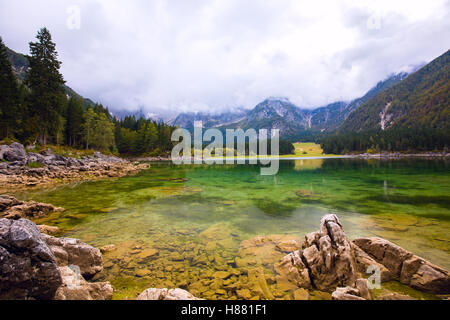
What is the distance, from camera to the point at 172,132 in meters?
126

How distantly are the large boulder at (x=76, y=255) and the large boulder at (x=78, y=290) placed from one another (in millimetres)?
1016

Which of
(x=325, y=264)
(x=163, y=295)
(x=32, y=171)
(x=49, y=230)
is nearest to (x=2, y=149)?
(x=32, y=171)

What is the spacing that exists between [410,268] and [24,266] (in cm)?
1244

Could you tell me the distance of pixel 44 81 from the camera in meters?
47.2

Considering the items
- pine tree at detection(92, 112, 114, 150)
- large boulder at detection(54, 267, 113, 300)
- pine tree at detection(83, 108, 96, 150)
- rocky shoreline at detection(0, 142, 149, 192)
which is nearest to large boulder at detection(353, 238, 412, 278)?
large boulder at detection(54, 267, 113, 300)

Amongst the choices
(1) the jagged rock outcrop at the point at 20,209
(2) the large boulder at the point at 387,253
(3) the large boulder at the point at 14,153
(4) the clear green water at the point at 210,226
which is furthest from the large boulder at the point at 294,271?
(3) the large boulder at the point at 14,153

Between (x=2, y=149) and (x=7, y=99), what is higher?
(x=7, y=99)

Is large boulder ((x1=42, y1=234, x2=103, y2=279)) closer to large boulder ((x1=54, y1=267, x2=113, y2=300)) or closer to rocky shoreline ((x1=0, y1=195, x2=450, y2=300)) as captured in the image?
rocky shoreline ((x1=0, y1=195, x2=450, y2=300))

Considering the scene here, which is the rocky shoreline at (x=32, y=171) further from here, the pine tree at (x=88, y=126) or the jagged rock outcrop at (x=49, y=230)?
the pine tree at (x=88, y=126)

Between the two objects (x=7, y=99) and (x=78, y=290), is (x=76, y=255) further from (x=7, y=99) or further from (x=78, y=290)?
(x=7, y=99)

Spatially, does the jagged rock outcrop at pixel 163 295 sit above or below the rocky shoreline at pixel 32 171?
below

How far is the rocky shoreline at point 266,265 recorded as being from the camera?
543cm

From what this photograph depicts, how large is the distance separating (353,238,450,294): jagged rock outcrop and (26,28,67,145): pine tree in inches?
2509
